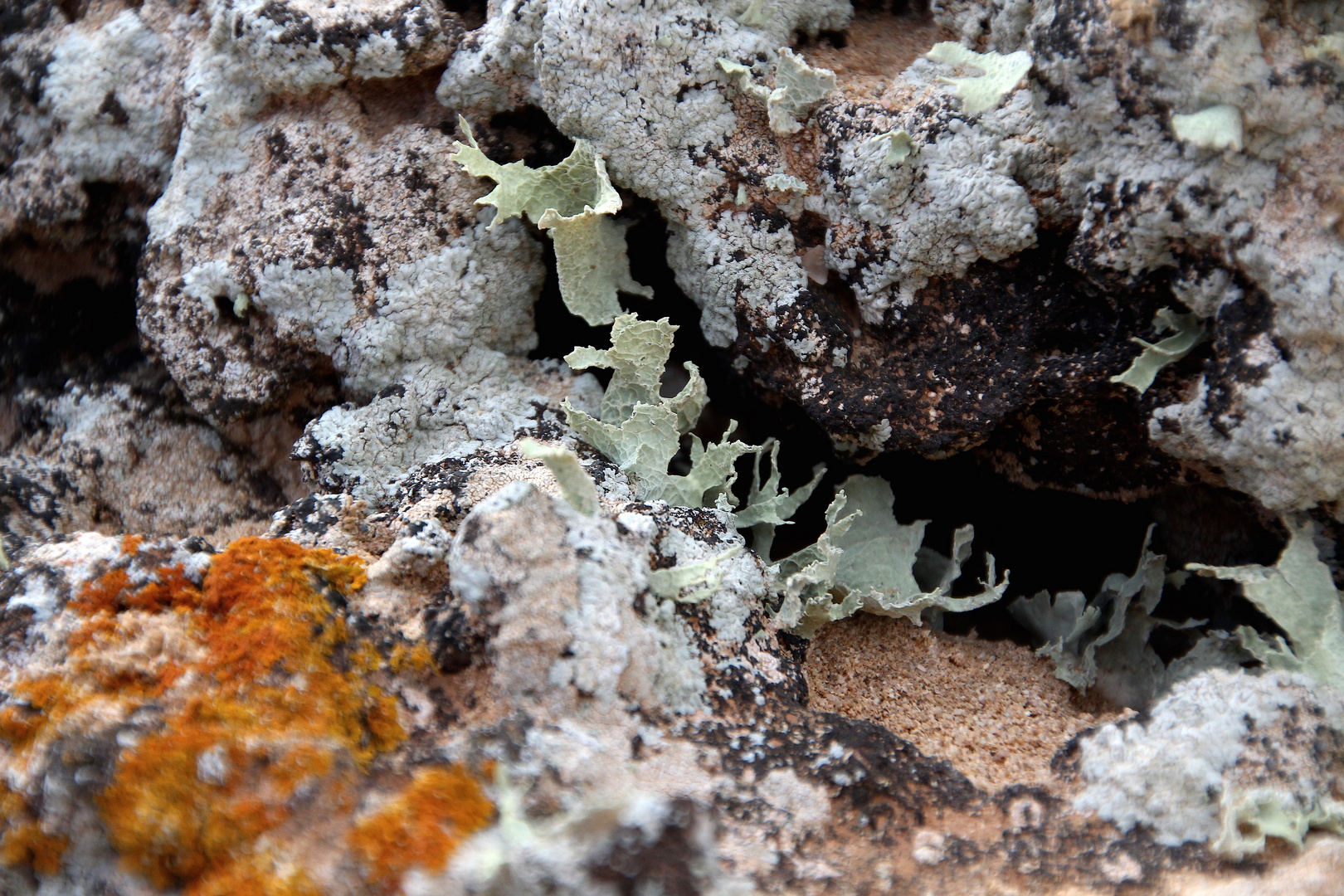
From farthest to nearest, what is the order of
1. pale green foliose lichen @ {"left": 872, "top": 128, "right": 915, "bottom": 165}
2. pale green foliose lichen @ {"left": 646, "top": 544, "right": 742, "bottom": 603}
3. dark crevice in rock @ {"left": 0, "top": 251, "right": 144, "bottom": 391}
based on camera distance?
dark crevice in rock @ {"left": 0, "top": 251, "right": 144, "bottom": 391}, pale green foliose lichen @ {"left": 872, "top": 128, "right": 915, "bottom": 165}, pale green foliose lichen @ {"left": 646, "top": 544, "right": 742, "bottom": 603}

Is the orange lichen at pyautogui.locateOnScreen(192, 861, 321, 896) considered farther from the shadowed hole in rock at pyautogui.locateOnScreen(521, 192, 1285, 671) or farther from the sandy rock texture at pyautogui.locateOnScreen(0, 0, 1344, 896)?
the shadowed hole in rock at pyautogui.locateOnScreen(521, 192, 1285, 671)

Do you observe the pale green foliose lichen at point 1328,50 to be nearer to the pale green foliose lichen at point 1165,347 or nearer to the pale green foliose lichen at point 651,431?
the pale green foliose lichen at point 1165,347

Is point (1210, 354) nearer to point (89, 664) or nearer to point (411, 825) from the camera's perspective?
point (411, 825)

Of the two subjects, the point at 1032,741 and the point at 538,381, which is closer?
the point at 1032,741

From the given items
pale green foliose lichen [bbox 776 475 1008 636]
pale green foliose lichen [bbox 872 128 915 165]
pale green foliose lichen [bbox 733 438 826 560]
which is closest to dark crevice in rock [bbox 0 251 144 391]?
pale green foliose lichen [bbox 733 438 826 560]

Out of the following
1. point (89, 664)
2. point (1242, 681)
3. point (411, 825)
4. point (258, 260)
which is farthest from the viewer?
point (258, 260)

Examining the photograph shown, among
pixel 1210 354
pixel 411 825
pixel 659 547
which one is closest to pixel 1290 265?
pixel 1210 354

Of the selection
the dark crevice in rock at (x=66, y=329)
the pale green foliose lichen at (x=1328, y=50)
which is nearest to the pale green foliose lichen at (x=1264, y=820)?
the pale green foliose lichen at (x=1328, y=50)
